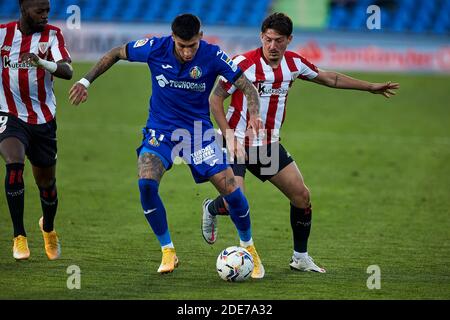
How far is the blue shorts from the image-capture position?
7766 mm

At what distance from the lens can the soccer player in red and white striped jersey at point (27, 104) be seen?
8.16m

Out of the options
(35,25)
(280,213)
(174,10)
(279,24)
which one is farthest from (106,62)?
(174,10)

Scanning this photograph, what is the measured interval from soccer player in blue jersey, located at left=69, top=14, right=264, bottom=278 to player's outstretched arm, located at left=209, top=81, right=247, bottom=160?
4.8 inches

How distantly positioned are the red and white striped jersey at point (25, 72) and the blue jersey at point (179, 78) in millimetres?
975

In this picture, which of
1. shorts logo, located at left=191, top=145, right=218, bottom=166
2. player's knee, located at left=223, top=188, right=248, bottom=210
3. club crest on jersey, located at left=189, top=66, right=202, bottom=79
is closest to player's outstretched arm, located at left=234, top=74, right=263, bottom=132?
club crest on jersey, located at left=189, top=66, right=202, bottom=79

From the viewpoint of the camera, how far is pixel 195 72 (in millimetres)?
7770

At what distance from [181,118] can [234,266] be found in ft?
4.71

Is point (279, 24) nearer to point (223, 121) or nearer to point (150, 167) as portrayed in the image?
point (223, 121)

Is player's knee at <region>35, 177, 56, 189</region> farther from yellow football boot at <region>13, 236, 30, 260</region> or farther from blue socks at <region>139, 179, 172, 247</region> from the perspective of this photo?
blue socks at <region>139, 179, 172, 247</region>

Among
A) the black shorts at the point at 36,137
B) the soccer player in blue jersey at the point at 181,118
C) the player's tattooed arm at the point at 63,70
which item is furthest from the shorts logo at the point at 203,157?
the black shorts at the point at 36,137
